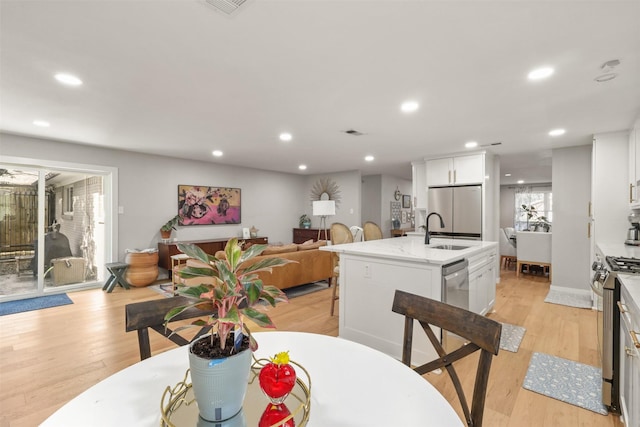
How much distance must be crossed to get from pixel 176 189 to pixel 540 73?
18.6 feet

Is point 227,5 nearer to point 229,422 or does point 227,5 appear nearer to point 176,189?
point 229,422

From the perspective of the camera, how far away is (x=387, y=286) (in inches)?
97.6

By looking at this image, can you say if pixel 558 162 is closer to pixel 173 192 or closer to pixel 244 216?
pixel 244 216

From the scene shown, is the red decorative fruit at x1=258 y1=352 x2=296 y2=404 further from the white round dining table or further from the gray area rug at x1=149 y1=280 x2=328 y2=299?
the gray area rug at x1=149 y1=280 x2=328 y2=299

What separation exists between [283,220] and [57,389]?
5.77 m

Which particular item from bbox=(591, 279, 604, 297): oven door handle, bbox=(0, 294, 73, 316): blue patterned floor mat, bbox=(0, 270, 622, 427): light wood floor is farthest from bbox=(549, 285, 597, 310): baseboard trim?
bbox=(0, 294, 73, 316): blue patterned floor mat

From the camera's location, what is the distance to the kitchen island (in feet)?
7.50

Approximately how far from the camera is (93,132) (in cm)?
381

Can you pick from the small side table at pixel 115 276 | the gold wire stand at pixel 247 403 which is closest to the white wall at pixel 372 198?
the small side table at pixel 115 276

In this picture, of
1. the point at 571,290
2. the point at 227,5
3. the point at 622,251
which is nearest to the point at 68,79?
the point at 227,5

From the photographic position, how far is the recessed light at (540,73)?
2.14 meters

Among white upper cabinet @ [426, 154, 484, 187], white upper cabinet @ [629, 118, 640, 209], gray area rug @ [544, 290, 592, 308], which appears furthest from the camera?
white upper cabinet @ [426, 154, 484, 187]

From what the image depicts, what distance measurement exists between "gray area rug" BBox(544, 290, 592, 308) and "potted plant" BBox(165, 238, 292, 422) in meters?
4.85

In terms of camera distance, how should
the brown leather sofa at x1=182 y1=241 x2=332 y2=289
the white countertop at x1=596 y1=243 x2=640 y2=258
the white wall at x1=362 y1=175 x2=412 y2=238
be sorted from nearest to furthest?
1. the white countertop at x1=596 y1=243 x2=640 y2=258
2. the brown leather sofa at x1=182 y1=241 x2=332 y2=289
3. the white wall at x1=362 y1=175 x2=412 y2=238
